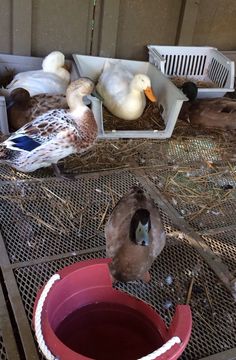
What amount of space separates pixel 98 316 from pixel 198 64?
2.70 m

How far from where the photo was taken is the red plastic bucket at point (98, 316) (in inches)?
52.3

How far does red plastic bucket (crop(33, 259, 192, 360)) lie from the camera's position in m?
1.33

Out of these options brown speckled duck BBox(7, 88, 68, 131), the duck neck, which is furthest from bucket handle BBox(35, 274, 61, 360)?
brown speckled duck BBox(7, 88, 68, 131)

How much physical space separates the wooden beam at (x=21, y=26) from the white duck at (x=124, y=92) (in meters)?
0.62

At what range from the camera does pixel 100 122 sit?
263cm

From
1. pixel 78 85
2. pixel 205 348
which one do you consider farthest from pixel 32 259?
pixel 78 85

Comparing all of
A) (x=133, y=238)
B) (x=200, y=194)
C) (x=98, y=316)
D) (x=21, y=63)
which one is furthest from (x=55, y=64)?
(x=98, y=316)

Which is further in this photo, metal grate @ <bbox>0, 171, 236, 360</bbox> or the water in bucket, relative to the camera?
metal grate @ <bbox>0, 171, 236, 360</bbox>

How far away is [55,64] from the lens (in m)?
2.98

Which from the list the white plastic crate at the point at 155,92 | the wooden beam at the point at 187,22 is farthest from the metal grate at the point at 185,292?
the wooden beam at the point at 187,22

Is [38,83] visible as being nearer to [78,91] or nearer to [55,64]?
[55,64]

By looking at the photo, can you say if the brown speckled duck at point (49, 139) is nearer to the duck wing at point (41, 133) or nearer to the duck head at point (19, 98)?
the duck wing at point (41, 133)

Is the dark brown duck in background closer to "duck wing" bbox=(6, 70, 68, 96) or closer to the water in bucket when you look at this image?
"duck wing" bbox=(6, 70, 68, 96)

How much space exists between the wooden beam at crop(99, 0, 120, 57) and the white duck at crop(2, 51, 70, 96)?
0.42 metres
